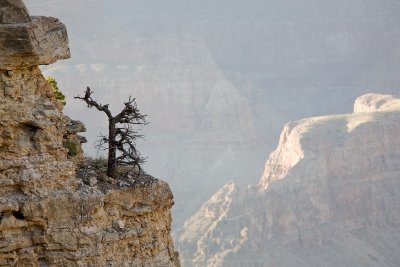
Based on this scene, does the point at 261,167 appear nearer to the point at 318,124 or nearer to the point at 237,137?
the point at 237,137

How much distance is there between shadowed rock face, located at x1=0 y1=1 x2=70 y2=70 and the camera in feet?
54.6

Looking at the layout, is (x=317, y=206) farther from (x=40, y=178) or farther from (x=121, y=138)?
(x=40, y=178)

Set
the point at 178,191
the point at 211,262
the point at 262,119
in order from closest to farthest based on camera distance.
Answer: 1. the point at 211,262
2. the point at 178,191
3. the point at 262,119

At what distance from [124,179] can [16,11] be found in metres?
3.56

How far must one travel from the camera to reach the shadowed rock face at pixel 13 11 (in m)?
16.9

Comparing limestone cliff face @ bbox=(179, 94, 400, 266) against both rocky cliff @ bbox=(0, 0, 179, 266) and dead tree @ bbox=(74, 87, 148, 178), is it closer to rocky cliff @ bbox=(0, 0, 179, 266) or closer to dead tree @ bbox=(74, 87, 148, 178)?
dead tree @ bbox=(74, 87, 148, 178)

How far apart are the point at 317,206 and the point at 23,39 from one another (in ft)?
324

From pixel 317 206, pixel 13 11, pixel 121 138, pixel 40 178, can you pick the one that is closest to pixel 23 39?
pixel 13 11

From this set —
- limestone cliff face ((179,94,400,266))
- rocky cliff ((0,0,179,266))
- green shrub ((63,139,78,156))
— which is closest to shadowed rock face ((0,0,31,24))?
rocky cliff ((0,0,179,266))

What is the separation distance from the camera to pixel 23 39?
16.8 m

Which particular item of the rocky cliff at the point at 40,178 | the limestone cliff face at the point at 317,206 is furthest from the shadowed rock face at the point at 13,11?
the limestone cliff face at the point at 317,206

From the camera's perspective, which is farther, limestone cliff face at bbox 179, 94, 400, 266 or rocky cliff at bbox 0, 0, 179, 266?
limestone cliff face at bbox 179, 94, 400, 266

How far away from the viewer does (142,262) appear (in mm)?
18484

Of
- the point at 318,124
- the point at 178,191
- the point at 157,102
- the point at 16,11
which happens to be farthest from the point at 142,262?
the point at 157,102
